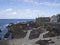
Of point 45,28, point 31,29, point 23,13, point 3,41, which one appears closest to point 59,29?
point 45,28

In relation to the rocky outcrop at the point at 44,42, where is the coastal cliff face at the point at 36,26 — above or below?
above

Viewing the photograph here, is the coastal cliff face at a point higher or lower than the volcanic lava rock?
higher

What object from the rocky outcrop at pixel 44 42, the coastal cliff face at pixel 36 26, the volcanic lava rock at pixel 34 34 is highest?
the coastal cliff face at pixel 36 26

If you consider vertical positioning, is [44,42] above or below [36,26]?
below

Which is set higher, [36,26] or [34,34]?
[36,26]

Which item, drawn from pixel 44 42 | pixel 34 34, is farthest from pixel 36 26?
pixel 44 42

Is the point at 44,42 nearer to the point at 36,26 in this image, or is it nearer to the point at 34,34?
the point at 34,34

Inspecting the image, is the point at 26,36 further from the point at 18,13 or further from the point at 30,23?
the point at 18,13

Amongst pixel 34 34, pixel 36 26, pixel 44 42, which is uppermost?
pixel 36 26

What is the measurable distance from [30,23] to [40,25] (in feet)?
0.72

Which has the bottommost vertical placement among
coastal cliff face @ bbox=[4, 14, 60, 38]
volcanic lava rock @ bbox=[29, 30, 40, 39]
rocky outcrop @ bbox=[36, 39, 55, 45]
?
rocky outcrop @ bbox=[36, 39, 55, 45]

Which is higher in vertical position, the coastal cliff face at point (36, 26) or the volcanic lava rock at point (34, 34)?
the coastal cliff face at point (36, 26)

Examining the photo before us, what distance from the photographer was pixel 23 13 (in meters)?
2.45

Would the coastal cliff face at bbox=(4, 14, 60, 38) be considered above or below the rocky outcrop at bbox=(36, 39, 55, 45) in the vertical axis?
above
